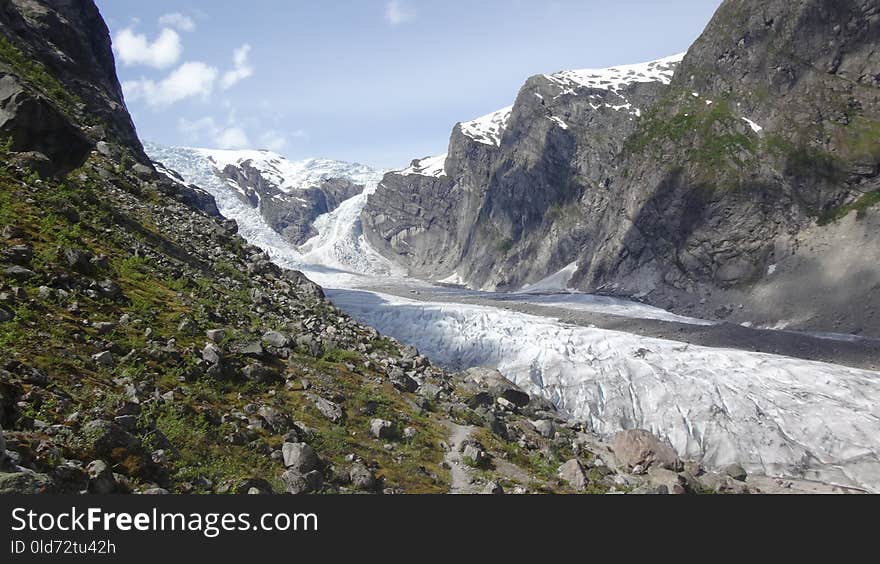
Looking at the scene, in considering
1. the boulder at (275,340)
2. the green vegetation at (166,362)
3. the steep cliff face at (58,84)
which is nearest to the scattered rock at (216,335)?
the green vegetation at (166,362)

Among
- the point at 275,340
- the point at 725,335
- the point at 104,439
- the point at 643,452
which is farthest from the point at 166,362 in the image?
the point at 725,335

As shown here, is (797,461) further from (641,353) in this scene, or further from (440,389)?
(440,389)

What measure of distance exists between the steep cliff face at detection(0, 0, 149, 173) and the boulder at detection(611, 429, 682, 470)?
67.2 ft

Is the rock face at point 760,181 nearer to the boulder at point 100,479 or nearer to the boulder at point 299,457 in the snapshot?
the boulder at point 299,457

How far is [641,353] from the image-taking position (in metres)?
51.8

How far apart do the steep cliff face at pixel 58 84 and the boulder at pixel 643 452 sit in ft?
67.2

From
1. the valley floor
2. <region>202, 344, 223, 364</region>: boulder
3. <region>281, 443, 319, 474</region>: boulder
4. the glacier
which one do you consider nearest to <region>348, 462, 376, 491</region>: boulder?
<region>281, 443, 319, 474</region>: boulder

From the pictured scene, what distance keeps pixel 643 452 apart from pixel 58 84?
103 ft

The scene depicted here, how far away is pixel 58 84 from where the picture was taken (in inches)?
1145

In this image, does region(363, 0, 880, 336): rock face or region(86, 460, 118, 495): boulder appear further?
region(363, 0, 880, 336): rock face

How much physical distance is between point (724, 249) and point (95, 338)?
4799 inches

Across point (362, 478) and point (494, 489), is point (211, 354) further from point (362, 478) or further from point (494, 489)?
point (494, 489)

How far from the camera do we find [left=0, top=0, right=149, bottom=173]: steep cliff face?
17391 millimetres

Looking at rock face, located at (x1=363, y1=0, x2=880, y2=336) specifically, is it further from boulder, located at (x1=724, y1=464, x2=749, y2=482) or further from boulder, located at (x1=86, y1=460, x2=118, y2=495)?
boulder, located at (x1=86, y1=460, x2=118, y2=495)
